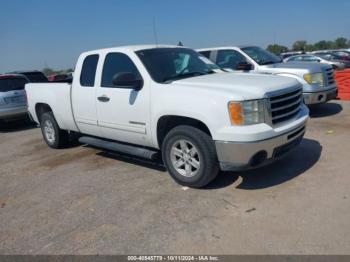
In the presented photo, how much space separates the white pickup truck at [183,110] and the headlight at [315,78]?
3.22 meters

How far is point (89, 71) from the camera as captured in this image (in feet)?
19.8

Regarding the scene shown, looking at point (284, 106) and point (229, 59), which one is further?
point (229, 59)

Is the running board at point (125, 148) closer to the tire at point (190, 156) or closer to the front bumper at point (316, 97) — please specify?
the tire at point (190, 156)

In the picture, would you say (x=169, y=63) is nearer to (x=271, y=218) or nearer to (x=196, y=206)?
(x=196, y=206)

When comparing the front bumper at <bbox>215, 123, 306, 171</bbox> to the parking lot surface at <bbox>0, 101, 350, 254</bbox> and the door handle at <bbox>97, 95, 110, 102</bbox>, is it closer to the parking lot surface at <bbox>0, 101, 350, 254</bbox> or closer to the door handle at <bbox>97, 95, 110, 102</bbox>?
the parking lot surface at <bbox>0, 101, 350, 254</bbox>

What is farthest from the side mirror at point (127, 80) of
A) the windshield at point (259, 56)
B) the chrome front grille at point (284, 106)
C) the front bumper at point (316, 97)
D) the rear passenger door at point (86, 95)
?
the windshield at point (259, 56)

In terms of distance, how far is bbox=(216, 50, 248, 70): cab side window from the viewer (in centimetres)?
916

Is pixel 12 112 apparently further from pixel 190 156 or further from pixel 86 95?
pixel 190 156

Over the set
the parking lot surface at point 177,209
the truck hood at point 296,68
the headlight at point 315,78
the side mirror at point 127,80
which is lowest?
the parking lot surface at point 177,209

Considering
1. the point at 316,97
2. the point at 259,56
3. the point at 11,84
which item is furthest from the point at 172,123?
the point at 11,84

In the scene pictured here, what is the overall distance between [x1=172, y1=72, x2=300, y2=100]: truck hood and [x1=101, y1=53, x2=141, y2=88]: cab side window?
89 centimetres

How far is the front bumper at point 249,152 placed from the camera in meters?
4.05

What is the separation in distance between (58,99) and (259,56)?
17.3 feet

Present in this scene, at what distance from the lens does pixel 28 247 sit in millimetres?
3680
